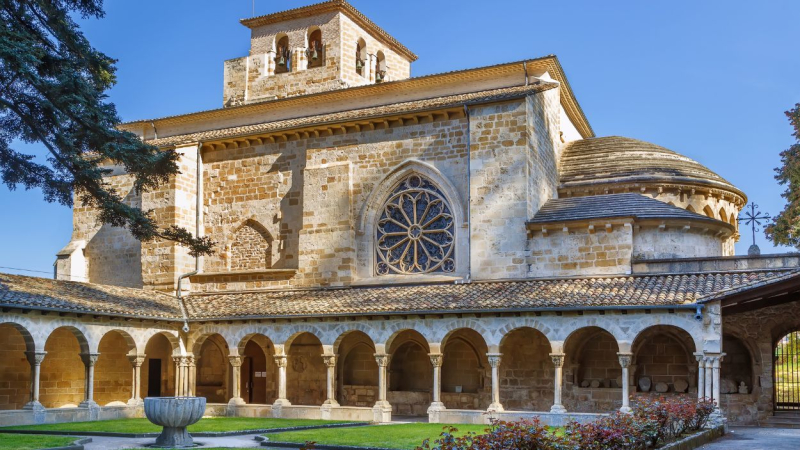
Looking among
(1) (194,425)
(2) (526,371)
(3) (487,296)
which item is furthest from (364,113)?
(1) (194,425)

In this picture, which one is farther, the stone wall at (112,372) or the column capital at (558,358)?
the stone wall at (112,372)

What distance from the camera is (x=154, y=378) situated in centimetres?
2736

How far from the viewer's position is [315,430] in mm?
19016

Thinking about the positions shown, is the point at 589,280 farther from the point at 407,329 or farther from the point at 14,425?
the point at 14,425

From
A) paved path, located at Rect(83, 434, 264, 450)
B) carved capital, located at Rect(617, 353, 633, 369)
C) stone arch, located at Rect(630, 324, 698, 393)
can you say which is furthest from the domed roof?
paved path, located at Rect(83, 434, 264, 450)

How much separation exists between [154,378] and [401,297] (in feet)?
29.9

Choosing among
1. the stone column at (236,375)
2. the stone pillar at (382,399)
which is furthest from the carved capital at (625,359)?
the stone column at (236,375)

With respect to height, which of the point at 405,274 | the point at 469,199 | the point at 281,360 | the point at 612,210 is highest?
the point at 469,199

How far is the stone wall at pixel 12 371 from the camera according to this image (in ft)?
76.7

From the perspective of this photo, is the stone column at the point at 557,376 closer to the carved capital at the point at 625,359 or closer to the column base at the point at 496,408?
the column base at the point at 496,408

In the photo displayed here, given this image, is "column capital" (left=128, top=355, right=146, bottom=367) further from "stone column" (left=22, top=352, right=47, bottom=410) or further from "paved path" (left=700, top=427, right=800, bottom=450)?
"paved path" (left=700, top=427, right=800, bottom=450)

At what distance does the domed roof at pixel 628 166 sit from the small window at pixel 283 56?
10.6 m

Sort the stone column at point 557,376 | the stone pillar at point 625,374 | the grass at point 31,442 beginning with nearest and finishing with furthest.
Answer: the grass at point 31,442 → the stone pillar at point 625,374 → the stone column at point 557,376

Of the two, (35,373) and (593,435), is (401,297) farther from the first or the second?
(593,435)
